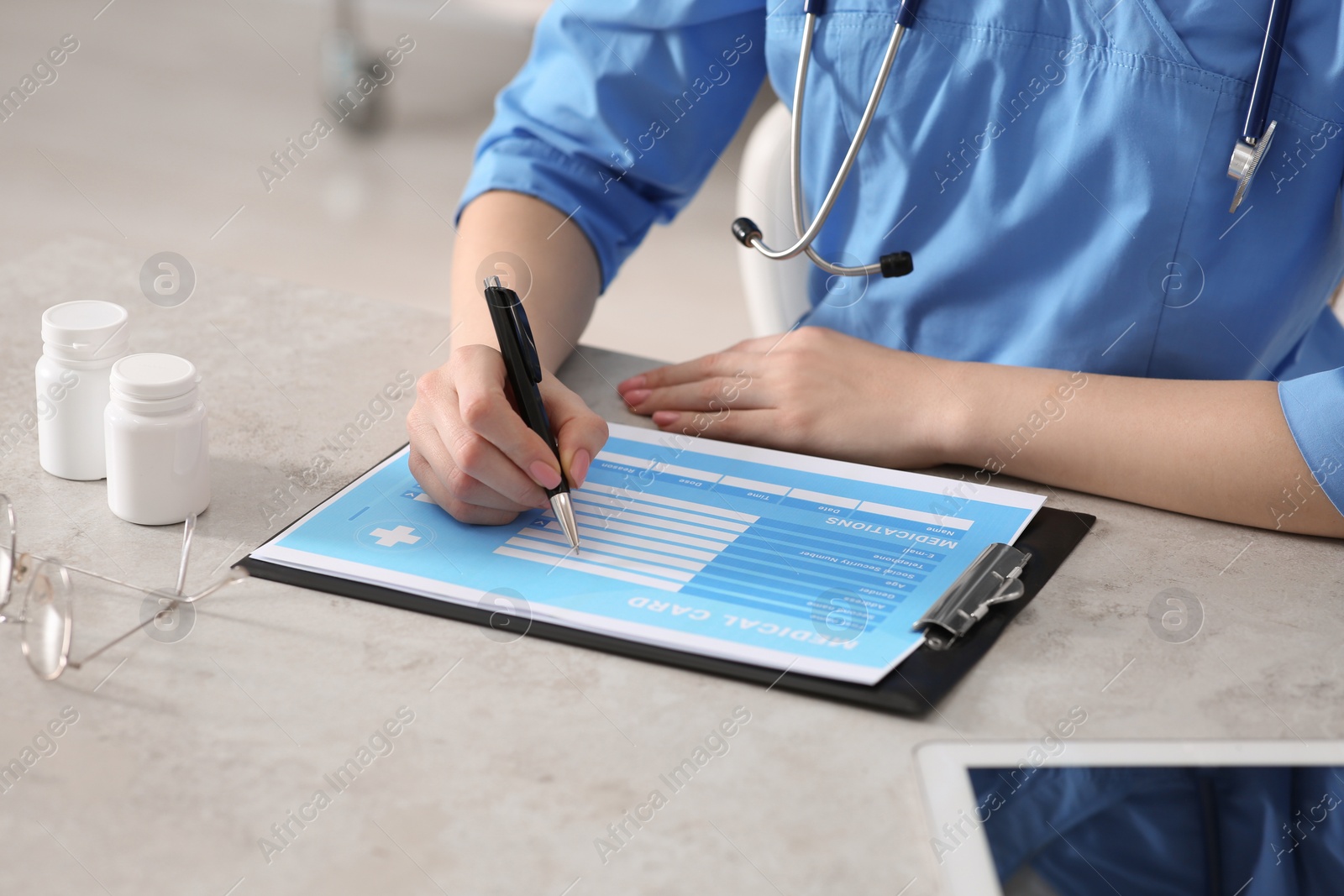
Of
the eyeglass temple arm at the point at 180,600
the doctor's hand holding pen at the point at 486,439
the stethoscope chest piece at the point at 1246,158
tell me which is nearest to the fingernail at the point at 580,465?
the doctor's hand holding pen at the point at 486,439

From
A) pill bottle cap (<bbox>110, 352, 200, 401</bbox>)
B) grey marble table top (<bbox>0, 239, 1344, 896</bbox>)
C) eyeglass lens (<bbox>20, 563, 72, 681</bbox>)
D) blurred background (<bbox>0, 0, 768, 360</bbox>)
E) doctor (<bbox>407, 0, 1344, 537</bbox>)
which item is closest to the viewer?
grey marble table top (<bbox>0, 239, 1344, 896</bbox>)

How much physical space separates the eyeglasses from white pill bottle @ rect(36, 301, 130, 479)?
132 mm

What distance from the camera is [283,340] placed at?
3.51 ft

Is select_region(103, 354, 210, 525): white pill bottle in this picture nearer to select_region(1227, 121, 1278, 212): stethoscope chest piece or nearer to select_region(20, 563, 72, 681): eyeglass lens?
select_region(20, 563, 72, 681): eyeglass lens

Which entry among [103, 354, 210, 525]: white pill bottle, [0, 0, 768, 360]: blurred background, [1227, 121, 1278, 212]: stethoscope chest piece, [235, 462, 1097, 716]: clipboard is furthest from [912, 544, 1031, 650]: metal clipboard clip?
[0, 0, 768, 360]: blurred background

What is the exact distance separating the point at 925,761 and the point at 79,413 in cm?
62

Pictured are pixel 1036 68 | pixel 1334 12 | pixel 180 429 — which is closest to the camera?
pixel 180 429

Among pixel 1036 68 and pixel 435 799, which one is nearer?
pixel 435 799

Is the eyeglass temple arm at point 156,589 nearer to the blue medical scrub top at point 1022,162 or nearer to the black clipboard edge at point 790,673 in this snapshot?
the black clipboard edge at point 790,673

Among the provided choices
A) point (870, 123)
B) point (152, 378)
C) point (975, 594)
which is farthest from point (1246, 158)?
point (152, 378)

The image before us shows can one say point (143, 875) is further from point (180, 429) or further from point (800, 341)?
point (800, 341)

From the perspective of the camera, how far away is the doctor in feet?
2.87

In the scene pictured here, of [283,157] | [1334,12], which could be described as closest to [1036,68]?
[1334,12]

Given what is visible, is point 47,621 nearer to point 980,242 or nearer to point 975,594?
point 975,594
